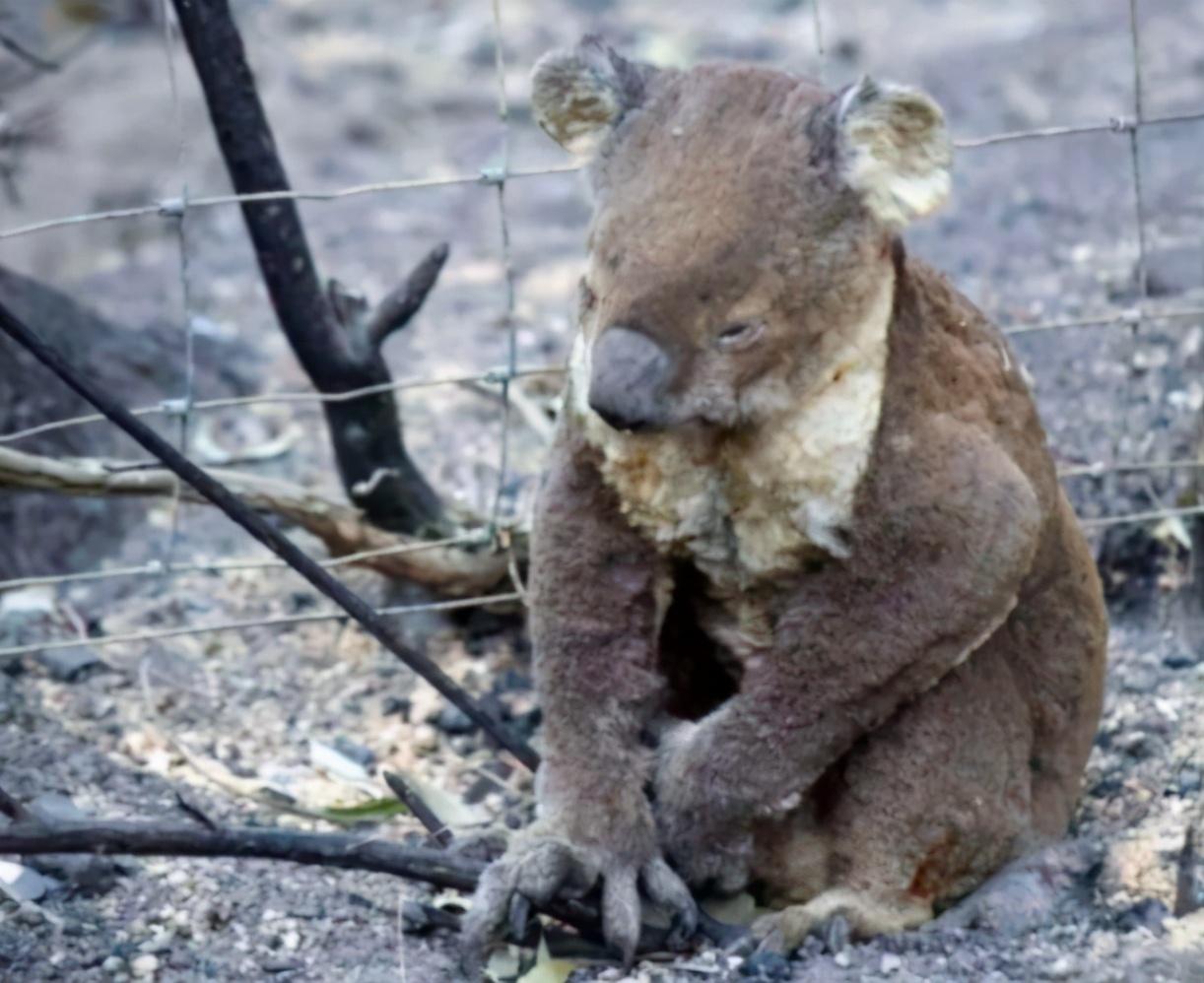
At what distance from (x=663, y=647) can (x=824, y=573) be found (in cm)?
47

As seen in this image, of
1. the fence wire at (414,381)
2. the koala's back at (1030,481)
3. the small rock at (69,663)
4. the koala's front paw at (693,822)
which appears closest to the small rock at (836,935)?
the koala's front paw at (693,822)

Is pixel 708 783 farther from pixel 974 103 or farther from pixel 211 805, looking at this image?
pixel 974 103

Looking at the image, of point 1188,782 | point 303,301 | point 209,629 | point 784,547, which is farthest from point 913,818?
point 303,301

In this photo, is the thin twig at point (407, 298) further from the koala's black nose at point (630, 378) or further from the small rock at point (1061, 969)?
the small rock at point (1061, 969)

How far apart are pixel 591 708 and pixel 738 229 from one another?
91cm

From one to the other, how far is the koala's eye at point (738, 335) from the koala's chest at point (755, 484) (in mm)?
182

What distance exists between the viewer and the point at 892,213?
2.72 metres

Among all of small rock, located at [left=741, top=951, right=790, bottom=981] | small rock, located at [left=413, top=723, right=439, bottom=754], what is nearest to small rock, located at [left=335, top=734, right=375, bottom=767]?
small rock, located at [left=413, top=723, right=439, bottom=754]

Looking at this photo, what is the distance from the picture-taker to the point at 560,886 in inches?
121

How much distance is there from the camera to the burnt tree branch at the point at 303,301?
12.8ft

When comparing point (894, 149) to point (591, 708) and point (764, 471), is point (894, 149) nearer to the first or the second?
point (764, 471)

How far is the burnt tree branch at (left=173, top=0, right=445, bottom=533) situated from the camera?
3.89 meters

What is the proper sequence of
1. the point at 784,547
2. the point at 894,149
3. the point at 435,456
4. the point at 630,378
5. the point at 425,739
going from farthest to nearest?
the point at 435,456, the point at 425,739, the point at 784,547, the point at 894,149, the point at 630,378

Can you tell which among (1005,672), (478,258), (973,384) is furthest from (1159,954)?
(478,258)
